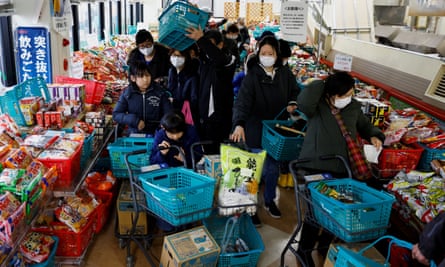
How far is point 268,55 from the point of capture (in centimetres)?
381

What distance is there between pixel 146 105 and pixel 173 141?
0.81m

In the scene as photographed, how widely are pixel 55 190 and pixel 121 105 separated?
4.02ft

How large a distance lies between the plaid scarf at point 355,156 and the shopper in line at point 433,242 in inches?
44.2

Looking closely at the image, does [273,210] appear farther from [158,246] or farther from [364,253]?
[364,253]

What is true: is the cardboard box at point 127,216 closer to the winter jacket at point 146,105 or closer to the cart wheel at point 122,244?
the cart wheel at point 122,244

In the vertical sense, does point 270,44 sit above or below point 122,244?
above

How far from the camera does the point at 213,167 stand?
3.17m

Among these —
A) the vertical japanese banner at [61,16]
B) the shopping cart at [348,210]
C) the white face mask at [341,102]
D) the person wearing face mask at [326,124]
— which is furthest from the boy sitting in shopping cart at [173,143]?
the vertical japanese banner at [61,16]

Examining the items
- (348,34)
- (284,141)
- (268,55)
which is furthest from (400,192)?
(348,34)

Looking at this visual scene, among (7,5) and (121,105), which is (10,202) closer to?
(121,105)

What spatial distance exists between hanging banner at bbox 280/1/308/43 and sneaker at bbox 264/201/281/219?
95.8 inches

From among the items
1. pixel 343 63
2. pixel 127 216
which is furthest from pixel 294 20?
pixel 127 216

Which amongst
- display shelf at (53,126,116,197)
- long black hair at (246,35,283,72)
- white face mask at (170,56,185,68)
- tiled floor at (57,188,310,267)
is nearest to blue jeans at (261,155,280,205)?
tiled floor at (57,188,310,267)

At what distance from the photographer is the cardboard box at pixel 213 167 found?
3152 millimetres
